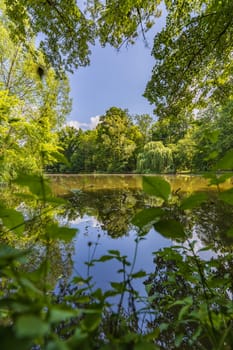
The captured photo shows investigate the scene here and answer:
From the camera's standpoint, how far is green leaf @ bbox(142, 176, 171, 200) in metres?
0.45

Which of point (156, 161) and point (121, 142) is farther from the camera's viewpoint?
point (121, 142)

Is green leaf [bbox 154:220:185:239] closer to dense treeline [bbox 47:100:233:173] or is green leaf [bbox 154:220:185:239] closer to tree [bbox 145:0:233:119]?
tree [bbox 145:0:233:119]

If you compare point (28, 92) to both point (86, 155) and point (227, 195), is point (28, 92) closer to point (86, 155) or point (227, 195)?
point (227, 195)

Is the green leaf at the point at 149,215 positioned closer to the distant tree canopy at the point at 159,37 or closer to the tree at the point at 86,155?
the distant tree canopy at the point at 159,37

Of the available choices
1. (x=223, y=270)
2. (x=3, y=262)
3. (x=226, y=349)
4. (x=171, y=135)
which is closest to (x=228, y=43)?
(x=223, y=270)

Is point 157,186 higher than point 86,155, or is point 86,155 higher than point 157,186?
point 86,155

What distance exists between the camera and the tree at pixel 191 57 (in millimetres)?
3049

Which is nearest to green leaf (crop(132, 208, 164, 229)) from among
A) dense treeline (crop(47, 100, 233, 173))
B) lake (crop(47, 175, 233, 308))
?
lake (crop(47, 175, 233, 308))

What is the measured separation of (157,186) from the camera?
17.9 inches

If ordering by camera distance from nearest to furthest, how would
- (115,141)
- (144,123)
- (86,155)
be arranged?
(115,141) → (86,155) → (144,123)

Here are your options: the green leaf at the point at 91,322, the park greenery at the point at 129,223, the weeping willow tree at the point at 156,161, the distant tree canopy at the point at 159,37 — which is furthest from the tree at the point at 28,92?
the weeping willow tree at the point at 156,161

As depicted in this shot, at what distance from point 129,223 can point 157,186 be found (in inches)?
138

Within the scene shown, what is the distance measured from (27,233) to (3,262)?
3.18m

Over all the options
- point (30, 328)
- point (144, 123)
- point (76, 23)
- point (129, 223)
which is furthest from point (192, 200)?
point (144, 123)
